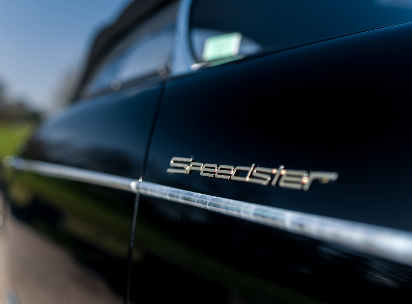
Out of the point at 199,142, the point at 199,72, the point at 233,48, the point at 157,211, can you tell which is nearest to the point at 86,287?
the point at 157,211

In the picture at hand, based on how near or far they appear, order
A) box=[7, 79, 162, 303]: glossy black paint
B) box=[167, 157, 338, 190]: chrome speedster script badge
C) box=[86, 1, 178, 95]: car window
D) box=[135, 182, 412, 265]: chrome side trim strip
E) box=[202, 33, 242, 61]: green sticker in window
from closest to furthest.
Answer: box=[135, 182, 412, 265]: chrome side trim strip
box=[167, 157, 338, 190]: chrome speedster script badge
box=[7, 79, 162, 303]: glossy black paint
box=[202, 33, 242, 61]: green sticker in window
box=[86, 1, 178, 95]: car window

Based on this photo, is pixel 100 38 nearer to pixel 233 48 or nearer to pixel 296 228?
pixel 233 48

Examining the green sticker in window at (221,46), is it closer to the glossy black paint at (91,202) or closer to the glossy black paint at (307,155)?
the glossy black paint at (91,202)

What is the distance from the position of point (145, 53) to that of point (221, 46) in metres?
0.71

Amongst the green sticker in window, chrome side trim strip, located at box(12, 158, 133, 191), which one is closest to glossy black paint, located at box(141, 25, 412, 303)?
chrome side trim strip, located at box(12, 158, 133, 191)

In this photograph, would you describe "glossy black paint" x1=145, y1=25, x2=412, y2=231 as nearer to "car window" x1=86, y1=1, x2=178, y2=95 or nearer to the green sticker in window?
the green sticker in window

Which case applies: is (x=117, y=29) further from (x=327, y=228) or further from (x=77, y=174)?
(x=327, y=228)

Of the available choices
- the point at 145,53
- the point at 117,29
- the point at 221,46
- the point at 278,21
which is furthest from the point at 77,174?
the point at 117,29

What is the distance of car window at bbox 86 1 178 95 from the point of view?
185 cm

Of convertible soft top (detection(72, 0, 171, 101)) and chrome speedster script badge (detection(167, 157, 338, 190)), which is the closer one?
chrome speedster script badge (detection(167, 157, 338, 190))

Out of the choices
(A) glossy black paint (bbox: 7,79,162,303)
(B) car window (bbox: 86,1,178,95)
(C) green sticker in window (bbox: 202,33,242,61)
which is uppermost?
(B) car window (bbox: 86,1,178,95)

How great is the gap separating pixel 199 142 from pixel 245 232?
257 mm

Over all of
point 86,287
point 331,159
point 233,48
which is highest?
point 233,48

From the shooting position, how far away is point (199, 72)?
3.45 feet
